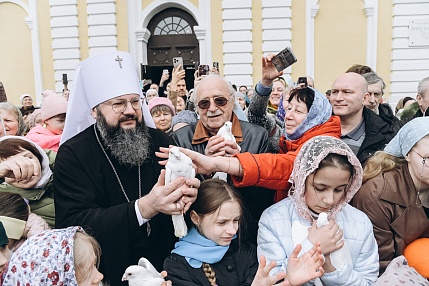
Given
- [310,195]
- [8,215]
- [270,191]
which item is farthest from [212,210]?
[8,215]

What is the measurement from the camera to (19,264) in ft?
5.93

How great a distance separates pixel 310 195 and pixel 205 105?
104cm

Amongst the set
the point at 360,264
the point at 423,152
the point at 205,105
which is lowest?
→ the point at 360,264

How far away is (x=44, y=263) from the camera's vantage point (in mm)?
1797

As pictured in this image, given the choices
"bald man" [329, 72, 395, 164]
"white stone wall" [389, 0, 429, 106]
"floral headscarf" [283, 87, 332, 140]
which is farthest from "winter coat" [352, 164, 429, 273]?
"white stone wall" [389, 0, 429, 106]

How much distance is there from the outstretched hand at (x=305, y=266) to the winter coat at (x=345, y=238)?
0.26m

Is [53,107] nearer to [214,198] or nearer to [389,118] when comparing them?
[214,198]

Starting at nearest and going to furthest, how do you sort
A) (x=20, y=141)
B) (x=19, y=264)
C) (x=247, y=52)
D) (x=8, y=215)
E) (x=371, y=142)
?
(x=19, y=264), (x=8, y=215), (x=20, y=141), (x=371, y=142), (x=247, y=52)

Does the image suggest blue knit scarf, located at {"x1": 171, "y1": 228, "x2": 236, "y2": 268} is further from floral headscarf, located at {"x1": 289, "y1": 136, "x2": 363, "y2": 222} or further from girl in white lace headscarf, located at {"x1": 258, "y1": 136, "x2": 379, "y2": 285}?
floral headscarf, located at {"x1": 289, "y1": 136, "x2": 363, "y2": 222}

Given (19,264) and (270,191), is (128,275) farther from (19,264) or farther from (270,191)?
(270,191)

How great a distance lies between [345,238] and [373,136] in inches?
62.7

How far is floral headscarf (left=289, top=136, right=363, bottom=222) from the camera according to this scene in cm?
236

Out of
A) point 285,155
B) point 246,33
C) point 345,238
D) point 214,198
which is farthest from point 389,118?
point 246,33

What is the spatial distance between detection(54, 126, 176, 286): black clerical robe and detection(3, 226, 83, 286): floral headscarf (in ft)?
1.46
